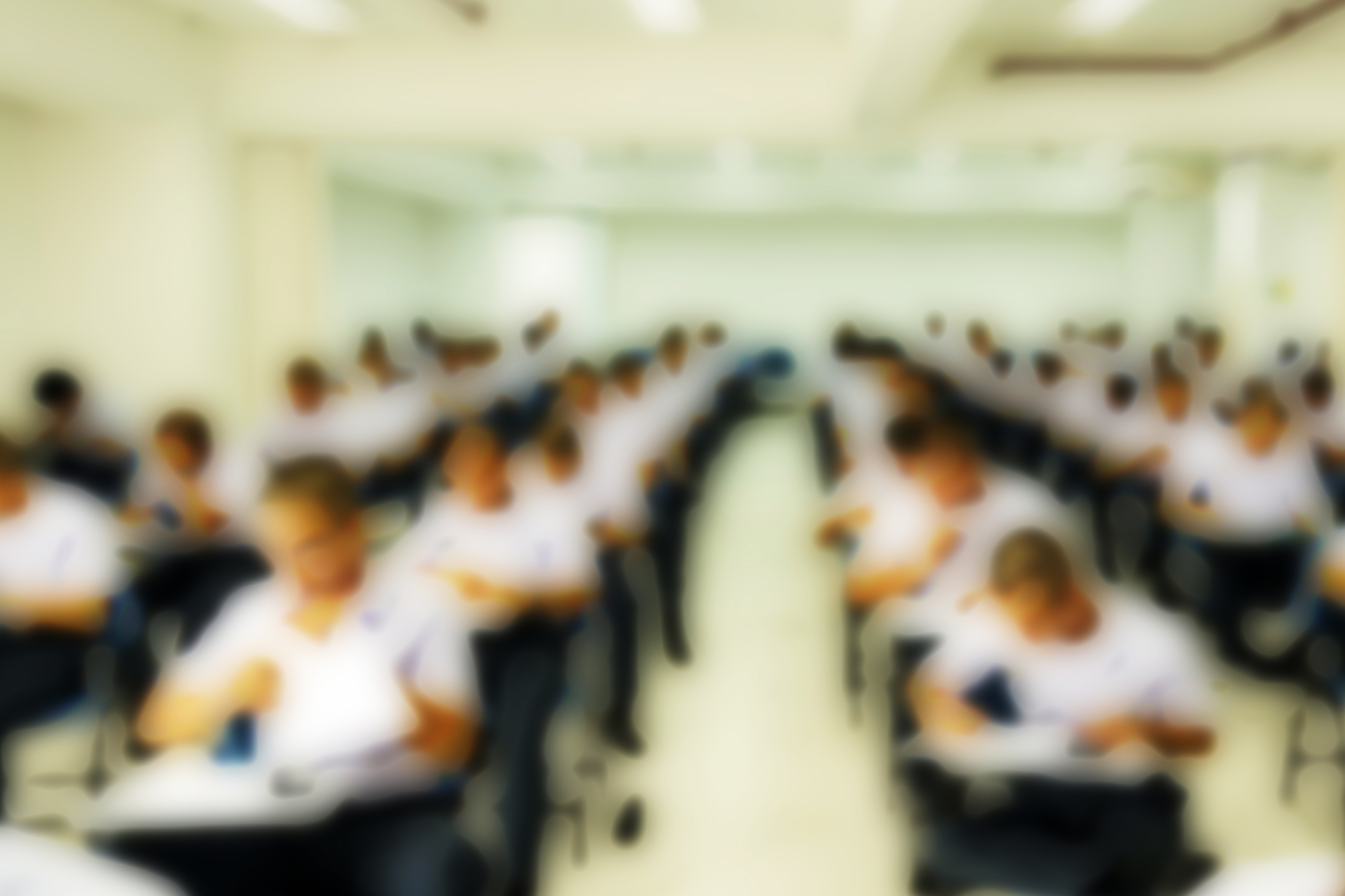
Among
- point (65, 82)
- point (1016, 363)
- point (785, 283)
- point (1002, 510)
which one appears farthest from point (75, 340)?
point (785, 283)

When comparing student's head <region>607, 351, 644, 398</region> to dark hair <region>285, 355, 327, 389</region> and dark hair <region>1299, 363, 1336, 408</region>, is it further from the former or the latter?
dark hair <region>1299, 363, 1336, 408</region>

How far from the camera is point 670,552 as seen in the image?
5188mm

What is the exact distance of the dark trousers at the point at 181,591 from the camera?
3.72 m

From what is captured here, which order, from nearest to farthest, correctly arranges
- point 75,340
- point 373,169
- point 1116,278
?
point 75,340
point 373,169
point 1116,278

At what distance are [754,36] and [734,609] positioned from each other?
368 cm

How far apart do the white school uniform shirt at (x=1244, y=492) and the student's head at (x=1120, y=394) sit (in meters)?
1.00

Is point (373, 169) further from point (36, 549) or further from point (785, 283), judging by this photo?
point (36, 549)

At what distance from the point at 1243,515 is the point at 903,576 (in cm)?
185

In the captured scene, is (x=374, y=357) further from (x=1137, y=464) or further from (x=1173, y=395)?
(x=1173, y=395)

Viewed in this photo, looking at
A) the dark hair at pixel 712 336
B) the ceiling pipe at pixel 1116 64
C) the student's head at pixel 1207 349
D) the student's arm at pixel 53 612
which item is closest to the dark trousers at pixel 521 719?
the student's arm at pixel 53 612

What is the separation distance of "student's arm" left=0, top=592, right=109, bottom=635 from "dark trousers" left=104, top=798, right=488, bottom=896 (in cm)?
171

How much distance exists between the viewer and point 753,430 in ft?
46.6

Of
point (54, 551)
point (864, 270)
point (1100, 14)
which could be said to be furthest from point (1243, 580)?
point (864, 270)

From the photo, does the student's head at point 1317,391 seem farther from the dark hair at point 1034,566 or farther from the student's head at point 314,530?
the student's head at point 314,530
